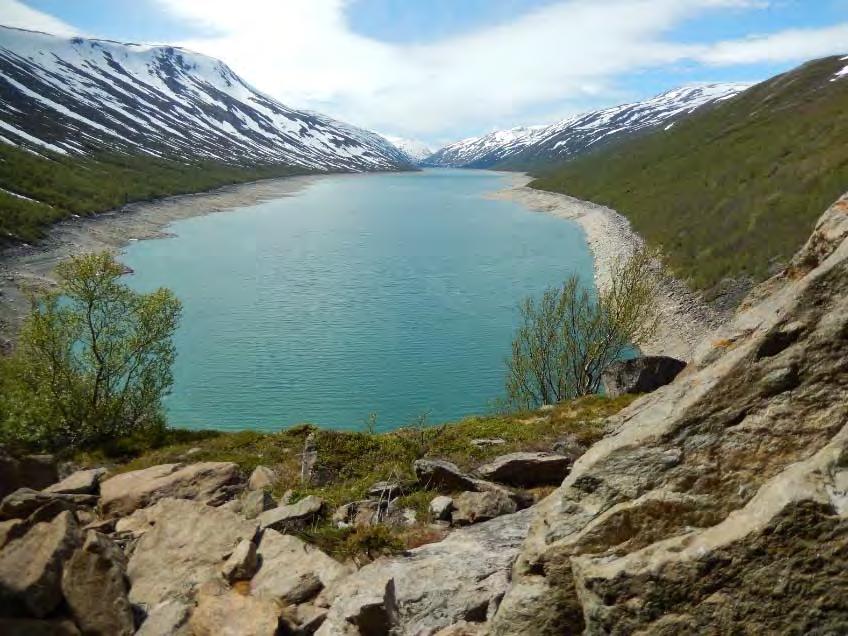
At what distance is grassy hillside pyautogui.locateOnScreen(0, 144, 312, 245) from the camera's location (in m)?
98.9

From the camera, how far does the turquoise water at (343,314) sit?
165ft

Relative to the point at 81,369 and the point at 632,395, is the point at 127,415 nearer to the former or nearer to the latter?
the point at 81,369

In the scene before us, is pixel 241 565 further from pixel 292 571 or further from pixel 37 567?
pixel 37 567

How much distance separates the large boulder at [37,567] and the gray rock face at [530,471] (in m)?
11.8

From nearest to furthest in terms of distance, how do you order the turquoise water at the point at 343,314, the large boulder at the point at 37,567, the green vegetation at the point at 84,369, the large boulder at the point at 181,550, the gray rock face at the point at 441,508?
1. the large boulder at the point at 37,567
2. the large boulder at the point at 181,550
3. the gray rock face at the point at 441,508
4. the green vegetation at the point at 84,369
5. the turquoise water at the point at 343,314

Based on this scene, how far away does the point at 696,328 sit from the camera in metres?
64.8

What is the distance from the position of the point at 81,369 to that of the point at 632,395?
32.9 metres

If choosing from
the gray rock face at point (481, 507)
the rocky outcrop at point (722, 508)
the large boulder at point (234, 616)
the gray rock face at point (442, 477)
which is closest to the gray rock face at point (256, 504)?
the gray rock face at point (442, 477)

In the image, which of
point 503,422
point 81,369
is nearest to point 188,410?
point 81,369

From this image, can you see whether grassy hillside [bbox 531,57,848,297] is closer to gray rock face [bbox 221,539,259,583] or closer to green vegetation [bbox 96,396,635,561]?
green vegetation [bbox 96,396,635,561]

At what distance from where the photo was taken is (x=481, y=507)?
15.1 m

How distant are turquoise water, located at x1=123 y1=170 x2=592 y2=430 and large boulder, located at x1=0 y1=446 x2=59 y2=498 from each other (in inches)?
980

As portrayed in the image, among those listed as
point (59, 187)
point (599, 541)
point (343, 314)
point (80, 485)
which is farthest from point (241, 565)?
point (59, 187)

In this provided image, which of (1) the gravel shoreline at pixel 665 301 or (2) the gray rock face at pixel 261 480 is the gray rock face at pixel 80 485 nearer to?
(2) the gray rock face at pixel 261 480
